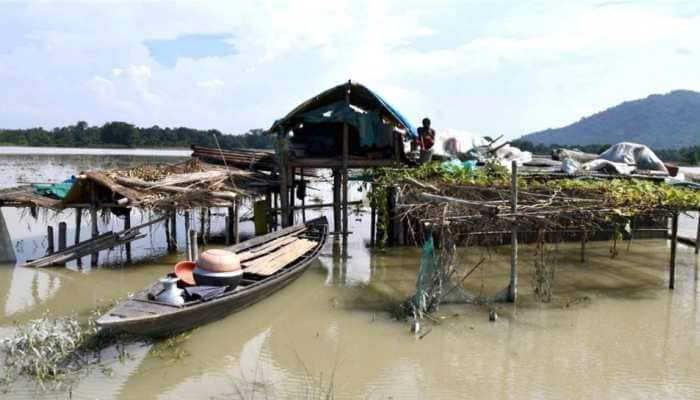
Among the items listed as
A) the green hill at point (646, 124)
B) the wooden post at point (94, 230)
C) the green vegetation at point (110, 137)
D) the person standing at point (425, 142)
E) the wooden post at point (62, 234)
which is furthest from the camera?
the green hill at point (646, 124)

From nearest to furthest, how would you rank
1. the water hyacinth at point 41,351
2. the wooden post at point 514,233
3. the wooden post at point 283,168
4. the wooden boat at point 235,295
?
1. the water hyacinth at point 41,351
2. the wooden boat at point 235,295
3. the wooden post at point 514,233
4. the wooden post at point 283,168

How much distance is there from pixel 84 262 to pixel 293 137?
19.7 ft

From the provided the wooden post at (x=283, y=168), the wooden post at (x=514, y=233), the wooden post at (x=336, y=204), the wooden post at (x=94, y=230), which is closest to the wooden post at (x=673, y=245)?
the wooden post at (x=514, y=233)

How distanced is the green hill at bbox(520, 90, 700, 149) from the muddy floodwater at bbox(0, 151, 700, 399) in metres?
96.3

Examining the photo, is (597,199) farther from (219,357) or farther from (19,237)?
(19,237)

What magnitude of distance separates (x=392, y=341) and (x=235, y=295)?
2236 mm

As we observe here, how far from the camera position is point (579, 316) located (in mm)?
8664

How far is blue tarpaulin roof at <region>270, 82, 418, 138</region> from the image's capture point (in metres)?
12.9

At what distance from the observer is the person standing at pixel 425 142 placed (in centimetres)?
1381

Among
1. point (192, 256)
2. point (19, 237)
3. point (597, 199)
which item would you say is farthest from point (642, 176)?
point (19, 237)

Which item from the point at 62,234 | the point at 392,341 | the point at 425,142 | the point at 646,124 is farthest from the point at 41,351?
the point at 646,124

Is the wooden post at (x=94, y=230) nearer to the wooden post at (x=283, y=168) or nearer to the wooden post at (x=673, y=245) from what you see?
the wooden post at (x=283, y=168)

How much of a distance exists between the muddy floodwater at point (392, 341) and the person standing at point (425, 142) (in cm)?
340

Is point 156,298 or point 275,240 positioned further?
point 275,240
